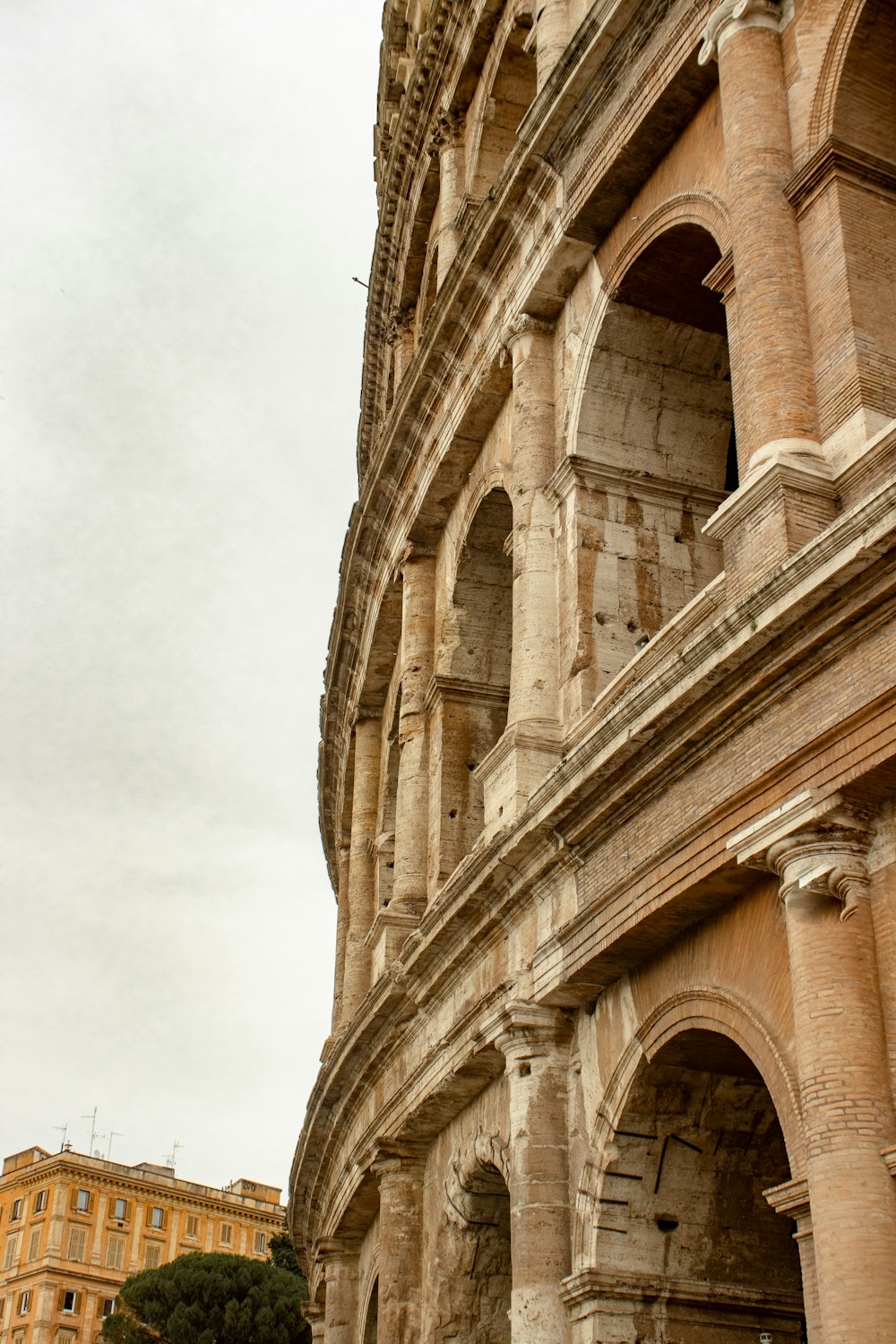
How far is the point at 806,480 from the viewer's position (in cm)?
802

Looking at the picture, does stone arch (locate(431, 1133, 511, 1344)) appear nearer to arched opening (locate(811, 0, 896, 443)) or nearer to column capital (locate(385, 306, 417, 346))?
arched opening (locate(811, 0, 896, 443))

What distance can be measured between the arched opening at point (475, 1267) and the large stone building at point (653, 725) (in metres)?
0.03

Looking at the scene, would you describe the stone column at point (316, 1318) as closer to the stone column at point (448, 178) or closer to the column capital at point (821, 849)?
the stone column at point (448, 178)

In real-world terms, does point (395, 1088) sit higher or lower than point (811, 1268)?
higher

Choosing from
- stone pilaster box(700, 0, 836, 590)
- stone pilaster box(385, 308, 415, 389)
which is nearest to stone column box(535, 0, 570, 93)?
stone pilaster box(700, 0, 836, 590)

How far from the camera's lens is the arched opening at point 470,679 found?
44.9ft

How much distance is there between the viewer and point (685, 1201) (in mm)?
9141

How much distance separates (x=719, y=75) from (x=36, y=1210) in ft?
177

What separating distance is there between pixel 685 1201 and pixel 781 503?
407 centimetres

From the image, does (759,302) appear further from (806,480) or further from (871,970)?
(871,970)

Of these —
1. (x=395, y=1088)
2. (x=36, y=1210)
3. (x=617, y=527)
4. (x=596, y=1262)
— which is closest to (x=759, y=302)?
(x=617, y=527)

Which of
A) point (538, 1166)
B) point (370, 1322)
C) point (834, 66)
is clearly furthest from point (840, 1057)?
point (370, 1322)

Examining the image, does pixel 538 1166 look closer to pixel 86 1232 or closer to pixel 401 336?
pixel 401 336

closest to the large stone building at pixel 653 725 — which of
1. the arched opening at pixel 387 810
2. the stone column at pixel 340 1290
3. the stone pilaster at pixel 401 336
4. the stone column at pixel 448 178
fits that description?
the stone column at pixel 340 1290
